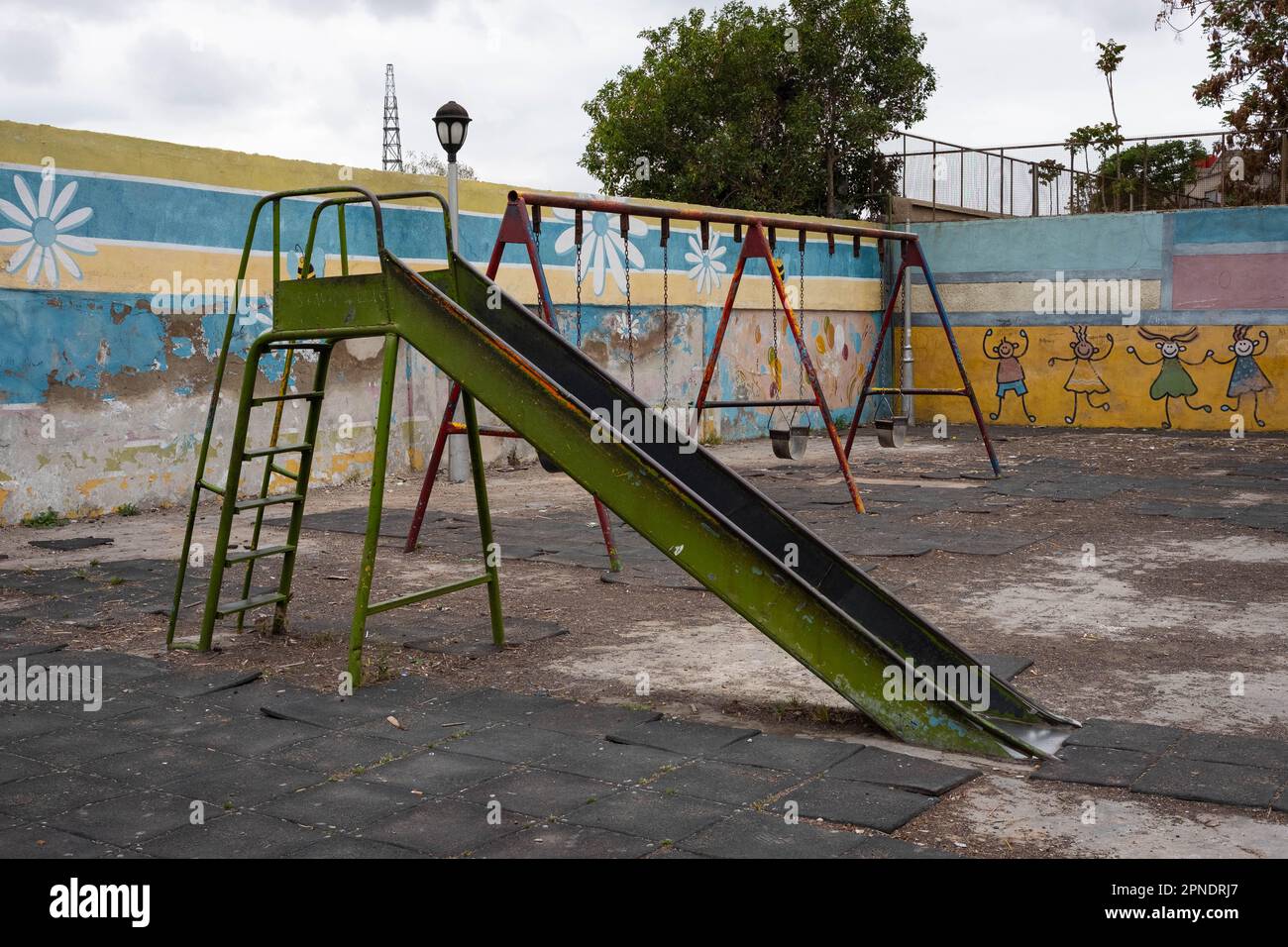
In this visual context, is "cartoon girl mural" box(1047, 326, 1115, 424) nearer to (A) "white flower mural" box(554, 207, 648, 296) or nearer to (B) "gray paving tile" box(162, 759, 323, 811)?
(A) "white flower mural" box(554, 207, 648, 296)

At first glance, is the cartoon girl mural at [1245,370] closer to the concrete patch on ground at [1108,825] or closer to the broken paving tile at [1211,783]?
the broken paving tile at [1211,783]

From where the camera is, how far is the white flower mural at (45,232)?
30.3ft

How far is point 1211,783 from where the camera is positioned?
378cm

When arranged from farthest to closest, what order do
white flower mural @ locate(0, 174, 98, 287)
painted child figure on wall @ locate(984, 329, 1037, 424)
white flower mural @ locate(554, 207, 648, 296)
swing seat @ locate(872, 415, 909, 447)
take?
painted child figure on wall @ locate(984, 329, 1037, 424) < white flower mural @ locate(554, 207, 648, 296) < swing seat @ locate(872, 415, 909, 447) < white flower mural @ locate(0, 174, 98, 287)

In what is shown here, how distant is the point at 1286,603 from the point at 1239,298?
38.5 ft

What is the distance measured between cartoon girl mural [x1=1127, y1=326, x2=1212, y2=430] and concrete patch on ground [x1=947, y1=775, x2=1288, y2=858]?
15028 mm

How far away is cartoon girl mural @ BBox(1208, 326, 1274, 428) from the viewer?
1681cm

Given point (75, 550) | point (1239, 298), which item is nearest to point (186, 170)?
point (75, 550)

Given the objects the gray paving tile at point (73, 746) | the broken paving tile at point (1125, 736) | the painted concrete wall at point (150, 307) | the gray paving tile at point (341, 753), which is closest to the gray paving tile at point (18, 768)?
the gray paving tile at point (73, 746)

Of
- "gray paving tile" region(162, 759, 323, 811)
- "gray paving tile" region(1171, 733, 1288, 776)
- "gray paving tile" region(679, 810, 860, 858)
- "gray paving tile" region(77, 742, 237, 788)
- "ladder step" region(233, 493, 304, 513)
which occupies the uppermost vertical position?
"ladder step" region(233, 493, 304, 513)

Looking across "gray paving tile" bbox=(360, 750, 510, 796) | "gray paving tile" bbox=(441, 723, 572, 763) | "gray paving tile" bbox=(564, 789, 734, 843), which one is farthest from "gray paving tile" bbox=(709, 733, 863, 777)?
"gray paving tile" bbox=(360, 750, 510, 796)
